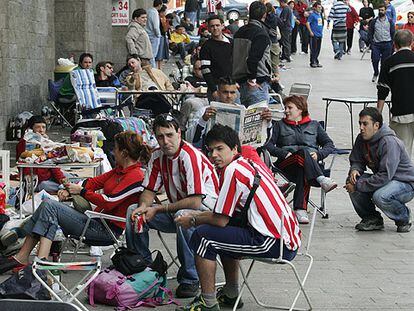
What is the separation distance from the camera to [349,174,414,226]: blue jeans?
10.6 m

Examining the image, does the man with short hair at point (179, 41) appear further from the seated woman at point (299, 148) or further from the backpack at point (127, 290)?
the backpack at point (127, 290)

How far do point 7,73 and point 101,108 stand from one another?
1360 millimetres

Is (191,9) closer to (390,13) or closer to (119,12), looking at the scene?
(390,13)

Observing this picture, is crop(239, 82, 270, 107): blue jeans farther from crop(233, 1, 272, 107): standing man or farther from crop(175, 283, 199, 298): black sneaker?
crop(175, 283, 199, 298): black sneaker

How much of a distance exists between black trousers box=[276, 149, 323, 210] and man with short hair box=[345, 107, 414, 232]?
37 centimetres

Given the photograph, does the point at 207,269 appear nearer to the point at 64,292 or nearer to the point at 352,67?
the point at 64,292

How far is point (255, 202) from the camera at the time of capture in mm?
7305

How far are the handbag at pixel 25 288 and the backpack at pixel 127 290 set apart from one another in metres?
0.62

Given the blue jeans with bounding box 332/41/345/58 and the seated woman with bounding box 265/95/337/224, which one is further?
the blue jeans with bounding box 332/41/345/58

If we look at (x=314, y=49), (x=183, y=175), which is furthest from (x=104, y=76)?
(x=314, y=49)

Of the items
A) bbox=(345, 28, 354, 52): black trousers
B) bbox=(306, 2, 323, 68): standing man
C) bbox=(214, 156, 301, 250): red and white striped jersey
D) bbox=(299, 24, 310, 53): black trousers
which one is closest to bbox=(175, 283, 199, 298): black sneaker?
bbox=(214, 156, 301, 250): red and white striped jersey

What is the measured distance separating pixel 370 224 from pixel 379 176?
546 mm

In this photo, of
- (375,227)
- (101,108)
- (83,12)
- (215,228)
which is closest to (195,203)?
(215,228)

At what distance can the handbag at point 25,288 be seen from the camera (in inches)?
281
